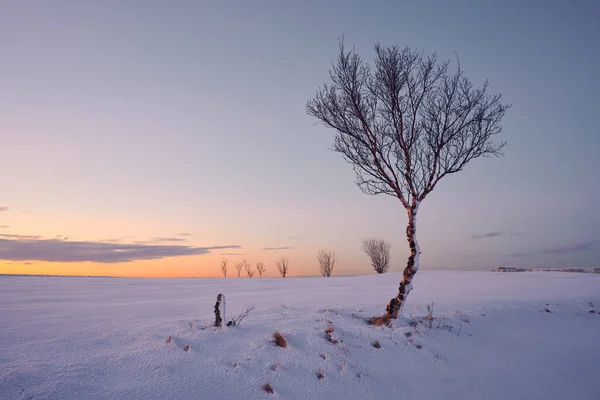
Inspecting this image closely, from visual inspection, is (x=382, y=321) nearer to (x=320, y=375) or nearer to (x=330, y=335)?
(x=330, y=335)

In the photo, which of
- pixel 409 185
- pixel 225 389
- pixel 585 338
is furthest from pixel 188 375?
pixel 585 338

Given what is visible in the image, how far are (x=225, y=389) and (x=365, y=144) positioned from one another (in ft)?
23.9

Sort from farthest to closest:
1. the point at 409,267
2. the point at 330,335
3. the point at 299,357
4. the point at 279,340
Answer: the point at 409,267, the point at 330,335, the point at 279,340, the point at 299,357

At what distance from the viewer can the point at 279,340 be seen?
251 inches

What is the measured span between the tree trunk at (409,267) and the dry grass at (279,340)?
3.56m

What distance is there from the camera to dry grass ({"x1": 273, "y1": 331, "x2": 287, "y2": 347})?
630 centimetres

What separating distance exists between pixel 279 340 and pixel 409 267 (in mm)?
4252

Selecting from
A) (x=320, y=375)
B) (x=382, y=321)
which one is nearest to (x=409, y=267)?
(x=382, y=321)

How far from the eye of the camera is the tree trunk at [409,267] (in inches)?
355

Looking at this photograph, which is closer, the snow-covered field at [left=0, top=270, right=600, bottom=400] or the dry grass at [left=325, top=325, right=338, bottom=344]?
the snow-covered field at [left=0, top=270, right=600, bottom=400]

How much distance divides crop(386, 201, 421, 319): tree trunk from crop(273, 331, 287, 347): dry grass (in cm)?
356

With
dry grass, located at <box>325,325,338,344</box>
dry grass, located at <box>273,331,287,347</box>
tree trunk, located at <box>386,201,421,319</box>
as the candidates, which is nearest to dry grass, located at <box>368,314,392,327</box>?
tree trunk, located at <box>386,201,421,319</box>

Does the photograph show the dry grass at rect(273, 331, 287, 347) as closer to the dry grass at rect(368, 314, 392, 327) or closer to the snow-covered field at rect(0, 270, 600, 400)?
the snow-covered field at rect(0, 270, 600, 400)

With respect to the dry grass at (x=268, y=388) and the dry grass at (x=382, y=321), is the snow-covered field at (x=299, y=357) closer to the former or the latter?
the dry grass at (x=268, y=388)
